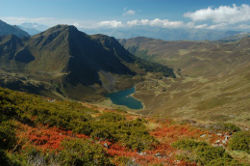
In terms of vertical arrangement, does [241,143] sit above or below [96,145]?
below

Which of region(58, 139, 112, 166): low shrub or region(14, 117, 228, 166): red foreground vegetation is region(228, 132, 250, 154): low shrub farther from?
region(58, 139, 112, 166): low shrub

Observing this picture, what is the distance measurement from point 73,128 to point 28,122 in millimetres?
4079

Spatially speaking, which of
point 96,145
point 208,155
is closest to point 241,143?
point 208,155

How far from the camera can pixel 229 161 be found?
9.99 m

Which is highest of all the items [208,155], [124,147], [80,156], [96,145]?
[80,156]

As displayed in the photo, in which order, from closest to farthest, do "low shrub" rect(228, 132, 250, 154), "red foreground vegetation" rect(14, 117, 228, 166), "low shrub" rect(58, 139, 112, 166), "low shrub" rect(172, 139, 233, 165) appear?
"low shrub" rect(58, 139, 112, 166), "red foreground vegetation" rect(14, 117, 228, 166), "low shrub" rect(172, 139, 233, 165), "low shrub" rect(228, 132, 250, 154)

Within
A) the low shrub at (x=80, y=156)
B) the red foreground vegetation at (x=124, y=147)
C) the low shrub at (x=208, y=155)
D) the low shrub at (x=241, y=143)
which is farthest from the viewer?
the low shrub at (x=241, y=143)

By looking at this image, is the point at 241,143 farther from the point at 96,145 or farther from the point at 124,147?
the point at 96,145

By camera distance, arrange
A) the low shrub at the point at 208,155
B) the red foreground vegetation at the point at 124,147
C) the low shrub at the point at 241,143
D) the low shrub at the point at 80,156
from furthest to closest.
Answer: the low shrub at the point at 241,143
the low shrub at the point at 208,155
the red foreground vegetation at the point at 124,147
the low shrub at the point at 80,156

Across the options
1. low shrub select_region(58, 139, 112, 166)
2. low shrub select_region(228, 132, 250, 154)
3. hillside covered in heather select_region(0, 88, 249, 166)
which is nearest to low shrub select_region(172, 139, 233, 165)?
hillside covered in heather select_region(0, 88, 249, 166)

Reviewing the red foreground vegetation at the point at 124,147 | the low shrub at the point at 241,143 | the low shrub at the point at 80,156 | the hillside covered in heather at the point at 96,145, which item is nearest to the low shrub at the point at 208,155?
the hillside covered in heather at the point at 96,145

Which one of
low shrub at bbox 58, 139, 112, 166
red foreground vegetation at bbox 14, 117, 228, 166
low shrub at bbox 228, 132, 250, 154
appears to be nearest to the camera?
low shrub at bbox 58, 139, 112, 166

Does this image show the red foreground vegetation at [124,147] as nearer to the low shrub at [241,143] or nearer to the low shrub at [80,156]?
the low shrub at [80,156]

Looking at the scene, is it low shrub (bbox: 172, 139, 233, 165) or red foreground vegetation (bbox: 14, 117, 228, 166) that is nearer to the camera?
red foreground vegetation (bbox: 14, 117, 228, 166)
